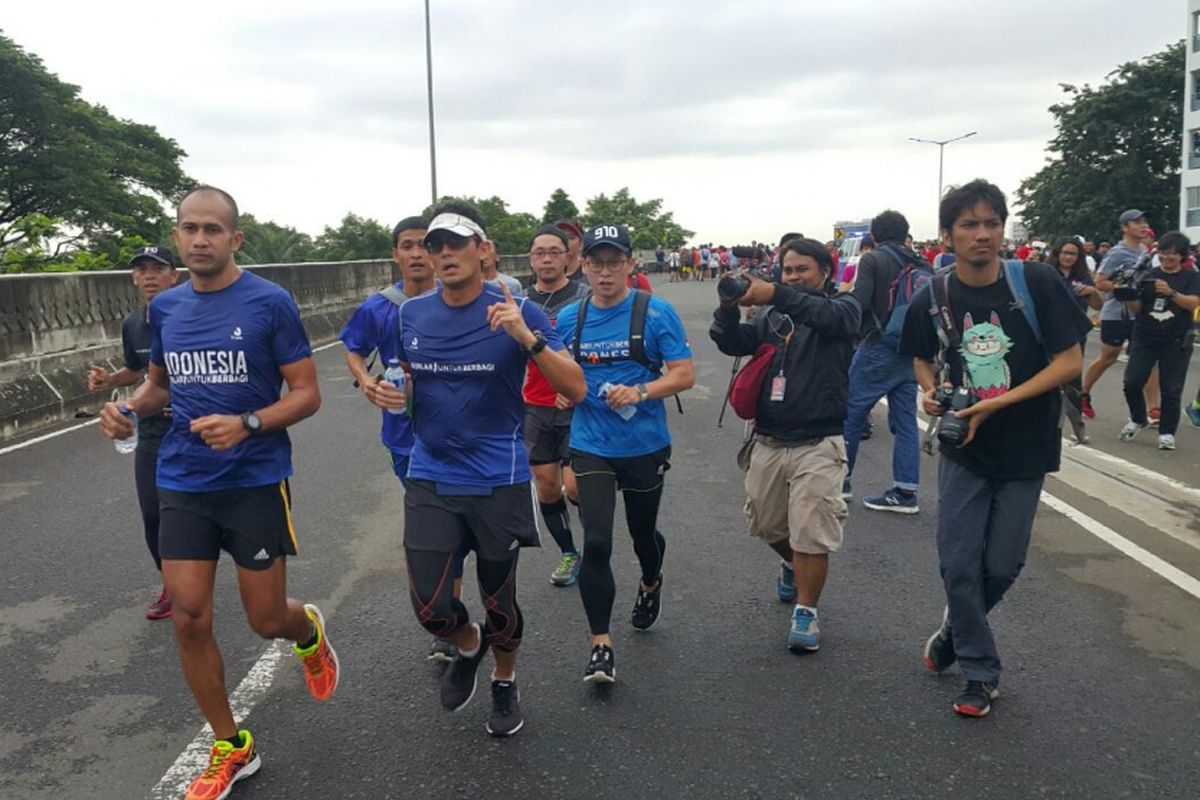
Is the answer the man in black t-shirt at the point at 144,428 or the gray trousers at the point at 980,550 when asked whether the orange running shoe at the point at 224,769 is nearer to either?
the man in black t-shirt at the point at 144,428

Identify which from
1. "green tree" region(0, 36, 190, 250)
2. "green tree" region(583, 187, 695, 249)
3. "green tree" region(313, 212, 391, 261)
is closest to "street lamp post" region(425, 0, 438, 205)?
"green tree" region(0, 36, 190, 250)

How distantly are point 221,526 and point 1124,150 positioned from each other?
58.8 m

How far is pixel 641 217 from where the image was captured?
418 ft

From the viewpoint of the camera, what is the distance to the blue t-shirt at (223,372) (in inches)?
140

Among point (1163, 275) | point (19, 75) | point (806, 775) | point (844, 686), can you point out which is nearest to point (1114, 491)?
point (1163, 275)

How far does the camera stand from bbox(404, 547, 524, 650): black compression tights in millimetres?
3723

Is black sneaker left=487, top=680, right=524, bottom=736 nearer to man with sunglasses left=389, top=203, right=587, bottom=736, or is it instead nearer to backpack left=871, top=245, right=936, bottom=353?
man with sunglasses left=389, top=203, right=587, bottom=736

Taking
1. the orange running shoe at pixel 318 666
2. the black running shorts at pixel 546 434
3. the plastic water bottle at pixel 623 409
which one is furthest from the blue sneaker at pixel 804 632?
the orange running shoe at pixel 318 666

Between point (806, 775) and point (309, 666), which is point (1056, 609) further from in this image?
point (309, 666)

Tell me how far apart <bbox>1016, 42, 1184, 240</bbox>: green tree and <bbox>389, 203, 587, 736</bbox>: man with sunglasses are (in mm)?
54707

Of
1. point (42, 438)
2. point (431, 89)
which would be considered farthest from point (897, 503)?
point (431, 89)

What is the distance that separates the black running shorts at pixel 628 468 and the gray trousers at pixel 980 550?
47.1 inches

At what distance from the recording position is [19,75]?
4362cm

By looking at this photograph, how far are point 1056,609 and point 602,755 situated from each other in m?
2.62
